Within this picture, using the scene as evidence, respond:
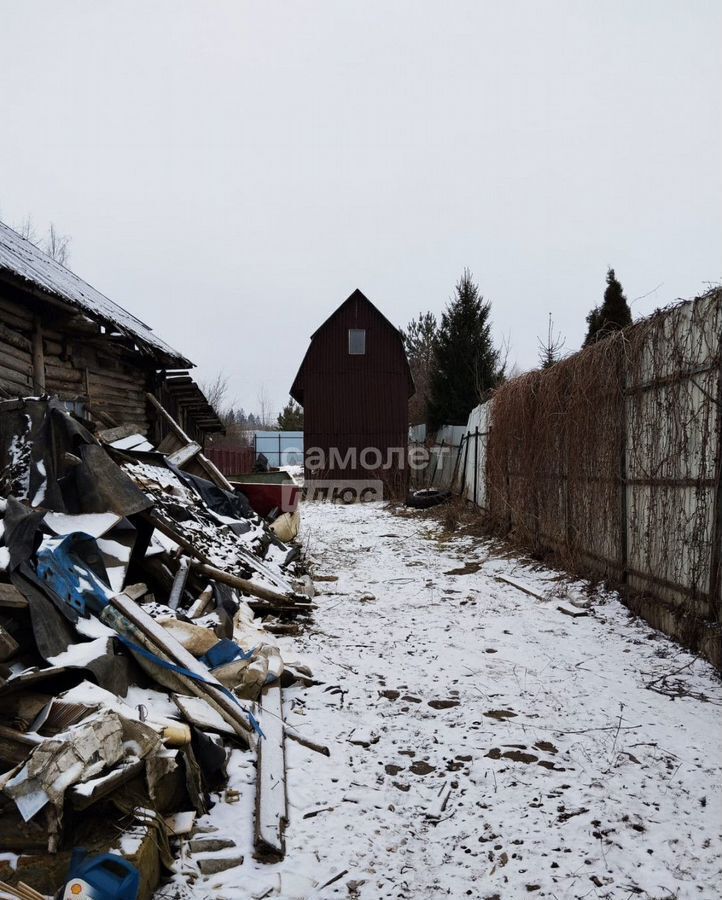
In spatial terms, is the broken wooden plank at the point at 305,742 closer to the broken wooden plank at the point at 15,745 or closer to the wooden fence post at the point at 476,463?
the broken wooden plank at the point at 15,745

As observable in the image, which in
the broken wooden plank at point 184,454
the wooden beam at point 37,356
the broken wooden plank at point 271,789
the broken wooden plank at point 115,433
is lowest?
the broken wooden plank at point 271,789

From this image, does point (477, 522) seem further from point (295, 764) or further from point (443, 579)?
point (295, 764)

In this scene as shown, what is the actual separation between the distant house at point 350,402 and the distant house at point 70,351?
26.3 ft

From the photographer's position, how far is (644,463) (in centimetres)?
508

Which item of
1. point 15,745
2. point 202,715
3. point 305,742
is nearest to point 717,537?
point 305,742

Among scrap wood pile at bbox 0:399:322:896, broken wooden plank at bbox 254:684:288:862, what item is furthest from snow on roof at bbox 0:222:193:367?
broken wooden plank at bbox 254:684:288:862

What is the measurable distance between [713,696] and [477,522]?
7.45 metres

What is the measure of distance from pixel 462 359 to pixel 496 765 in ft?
73.9

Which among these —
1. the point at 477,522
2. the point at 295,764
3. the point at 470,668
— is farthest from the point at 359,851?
the point at 477,522

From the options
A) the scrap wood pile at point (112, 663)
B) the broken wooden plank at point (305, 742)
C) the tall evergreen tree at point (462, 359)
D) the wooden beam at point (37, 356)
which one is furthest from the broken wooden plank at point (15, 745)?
the tall evergreen tree at point (462, 359)

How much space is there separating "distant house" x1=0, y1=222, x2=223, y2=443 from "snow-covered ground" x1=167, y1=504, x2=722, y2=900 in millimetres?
4446

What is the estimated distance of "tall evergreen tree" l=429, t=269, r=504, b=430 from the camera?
80.3 ft

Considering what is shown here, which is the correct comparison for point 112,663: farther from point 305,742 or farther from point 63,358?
point 63,358

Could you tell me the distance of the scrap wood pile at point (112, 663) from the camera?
2.14m
